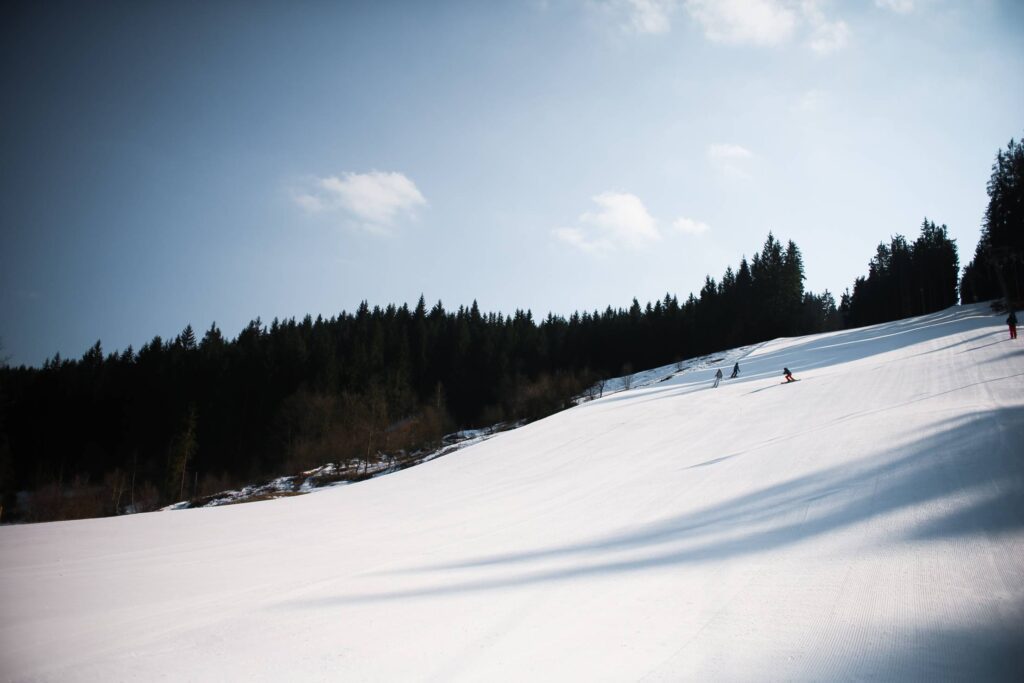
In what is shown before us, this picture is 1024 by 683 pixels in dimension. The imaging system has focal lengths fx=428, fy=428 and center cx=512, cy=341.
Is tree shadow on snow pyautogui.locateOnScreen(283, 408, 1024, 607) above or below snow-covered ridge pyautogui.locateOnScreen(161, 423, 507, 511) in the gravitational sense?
above

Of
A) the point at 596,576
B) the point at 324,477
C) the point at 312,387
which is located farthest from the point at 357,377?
the point at 596,576

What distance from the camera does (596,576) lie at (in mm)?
5574

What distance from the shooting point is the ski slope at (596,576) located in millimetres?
3723

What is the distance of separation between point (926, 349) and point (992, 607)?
3071 centimetres

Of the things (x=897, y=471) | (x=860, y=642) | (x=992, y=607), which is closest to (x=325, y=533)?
(x=860, y=642)

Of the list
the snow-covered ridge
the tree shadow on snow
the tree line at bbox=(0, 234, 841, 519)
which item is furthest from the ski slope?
the tree line at bbox=(0, 234, 841, 519)

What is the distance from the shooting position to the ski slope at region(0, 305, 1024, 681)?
12.2 feet

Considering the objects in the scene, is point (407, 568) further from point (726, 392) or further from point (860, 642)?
point (726, 392)

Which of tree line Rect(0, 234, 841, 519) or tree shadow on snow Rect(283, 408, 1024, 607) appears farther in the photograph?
tree line Rect(0, 234, 841, 519)

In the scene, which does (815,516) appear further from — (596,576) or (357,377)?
(357,377)

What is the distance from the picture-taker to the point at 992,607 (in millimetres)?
3986

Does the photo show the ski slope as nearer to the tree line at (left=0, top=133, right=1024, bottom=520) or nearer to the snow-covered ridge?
the snow-covered ridge

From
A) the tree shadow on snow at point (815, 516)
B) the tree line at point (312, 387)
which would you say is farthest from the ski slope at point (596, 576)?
the tree line at point (312, 387)

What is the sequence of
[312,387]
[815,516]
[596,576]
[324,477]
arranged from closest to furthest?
1. [596,576]
2. [815,516]
3. [324,477]
4. [312,387]
